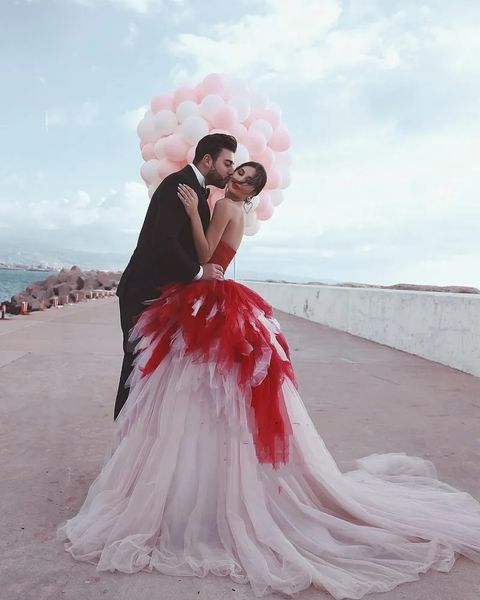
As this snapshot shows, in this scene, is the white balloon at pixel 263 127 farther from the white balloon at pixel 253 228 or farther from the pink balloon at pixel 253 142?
the white balloon at pixel 253 228

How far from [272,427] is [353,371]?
458cm

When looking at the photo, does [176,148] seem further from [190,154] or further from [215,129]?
[215,129]

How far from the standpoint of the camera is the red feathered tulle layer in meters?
2.31

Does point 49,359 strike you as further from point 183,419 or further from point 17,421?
point 183,419

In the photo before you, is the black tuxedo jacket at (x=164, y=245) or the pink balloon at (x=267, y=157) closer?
the black tuxedo jacket at (x=164, y=245)

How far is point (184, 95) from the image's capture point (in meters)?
4.29

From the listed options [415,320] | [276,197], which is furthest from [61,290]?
[276,197]

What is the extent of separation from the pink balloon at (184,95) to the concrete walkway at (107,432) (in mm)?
2438

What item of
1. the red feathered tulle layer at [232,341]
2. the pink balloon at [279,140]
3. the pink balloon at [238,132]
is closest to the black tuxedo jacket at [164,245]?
the red feathered tulle layer at [232,341]

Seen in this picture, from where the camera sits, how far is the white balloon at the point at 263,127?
4.24 meters

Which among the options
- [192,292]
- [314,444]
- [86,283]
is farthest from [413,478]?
[86,283]

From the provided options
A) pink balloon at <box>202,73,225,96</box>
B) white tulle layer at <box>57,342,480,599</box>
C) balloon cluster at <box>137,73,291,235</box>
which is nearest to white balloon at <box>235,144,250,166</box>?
balloon cluster at <box>137,73,291,235</box>

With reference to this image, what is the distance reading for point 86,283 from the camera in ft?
100

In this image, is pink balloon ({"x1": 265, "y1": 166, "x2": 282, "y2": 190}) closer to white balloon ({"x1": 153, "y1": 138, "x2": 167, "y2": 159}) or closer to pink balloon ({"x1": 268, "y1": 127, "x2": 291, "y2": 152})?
pink balloon ({"x1": 268, "y1": 127, "x2": 291, "y2": 152})
